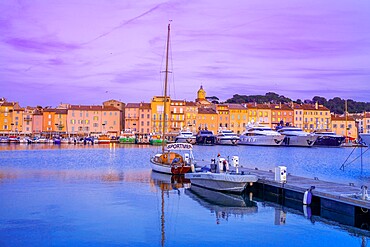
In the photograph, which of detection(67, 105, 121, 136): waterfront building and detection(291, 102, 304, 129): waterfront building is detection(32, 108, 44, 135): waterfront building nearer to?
detection(67, 105, 121, 136): waterfront building

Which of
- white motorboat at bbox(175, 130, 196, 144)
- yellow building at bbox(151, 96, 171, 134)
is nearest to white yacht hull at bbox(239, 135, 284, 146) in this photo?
white motorboat at bbox(175, 130, 196, 144)

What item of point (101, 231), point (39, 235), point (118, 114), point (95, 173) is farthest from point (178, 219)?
point (118, 114)

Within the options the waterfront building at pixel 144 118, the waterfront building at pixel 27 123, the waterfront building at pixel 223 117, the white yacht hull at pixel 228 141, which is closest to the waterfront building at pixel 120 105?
the waterfront building at pixel 144 118

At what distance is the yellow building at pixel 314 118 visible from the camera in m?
146

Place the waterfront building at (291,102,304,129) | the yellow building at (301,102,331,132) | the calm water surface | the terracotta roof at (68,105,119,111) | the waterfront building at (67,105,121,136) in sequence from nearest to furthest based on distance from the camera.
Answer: the calm water surface → the terracotta roof at (68,105,119,111) → the waterfront building at (67,105,121,136) → the waterfront building at (291,102,304,129) → the yellow building at (301,102,331,132)

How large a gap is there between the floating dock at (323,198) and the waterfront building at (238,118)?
11264 centimetres

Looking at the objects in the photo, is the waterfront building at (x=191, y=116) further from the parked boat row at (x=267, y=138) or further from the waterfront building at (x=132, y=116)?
the waterfront building at (x=132, y=116)

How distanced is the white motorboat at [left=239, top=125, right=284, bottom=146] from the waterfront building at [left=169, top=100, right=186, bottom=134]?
2068cm

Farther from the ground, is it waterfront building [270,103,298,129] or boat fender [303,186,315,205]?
waterfront building [270,103,298,129]

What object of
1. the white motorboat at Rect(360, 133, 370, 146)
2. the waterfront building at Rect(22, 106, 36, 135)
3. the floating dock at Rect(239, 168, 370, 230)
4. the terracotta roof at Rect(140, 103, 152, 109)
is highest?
the terracotta roof at Rect(140, 103, 152, 109)

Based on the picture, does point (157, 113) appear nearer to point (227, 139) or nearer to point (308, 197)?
point (227, 139)

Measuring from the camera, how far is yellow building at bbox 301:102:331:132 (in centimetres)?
14575

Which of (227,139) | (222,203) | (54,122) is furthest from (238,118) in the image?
(222,203)

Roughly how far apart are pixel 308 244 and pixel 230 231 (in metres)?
3.14
